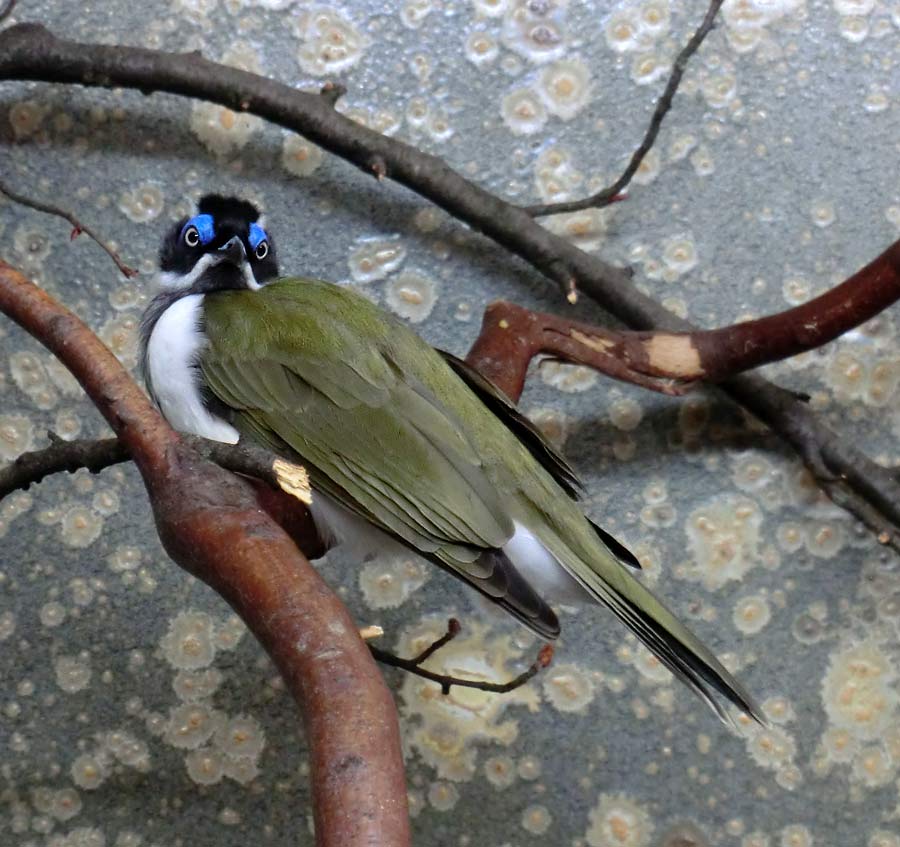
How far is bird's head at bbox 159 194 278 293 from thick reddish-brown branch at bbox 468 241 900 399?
276mm

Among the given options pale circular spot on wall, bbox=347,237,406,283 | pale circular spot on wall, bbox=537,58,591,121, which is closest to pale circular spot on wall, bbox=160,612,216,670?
pale circular spot on wall, bbox=347,237,406,283

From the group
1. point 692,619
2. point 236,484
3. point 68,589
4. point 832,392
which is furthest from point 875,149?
point 68,589

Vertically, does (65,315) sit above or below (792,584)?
above

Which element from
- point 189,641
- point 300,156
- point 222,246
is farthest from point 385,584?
point 300,156

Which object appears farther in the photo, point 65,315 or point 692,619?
point 692,619

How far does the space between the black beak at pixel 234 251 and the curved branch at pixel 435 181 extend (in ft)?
0.78

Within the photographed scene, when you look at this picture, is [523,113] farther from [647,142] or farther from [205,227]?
[205,227]

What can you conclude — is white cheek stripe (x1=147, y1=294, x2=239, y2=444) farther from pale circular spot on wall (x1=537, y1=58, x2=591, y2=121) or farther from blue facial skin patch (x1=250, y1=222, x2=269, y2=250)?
pale circular spot on wall (x1=537, y1=58, x2=591, y2=121)

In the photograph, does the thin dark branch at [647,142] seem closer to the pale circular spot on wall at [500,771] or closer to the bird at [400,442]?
the bird at [400,442]

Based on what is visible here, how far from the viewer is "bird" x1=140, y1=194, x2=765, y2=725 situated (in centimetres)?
104

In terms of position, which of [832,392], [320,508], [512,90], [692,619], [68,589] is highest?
[512,90]

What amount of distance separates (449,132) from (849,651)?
882mm

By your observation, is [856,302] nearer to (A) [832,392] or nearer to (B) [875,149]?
(A) [832,392]

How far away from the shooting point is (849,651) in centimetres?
146
